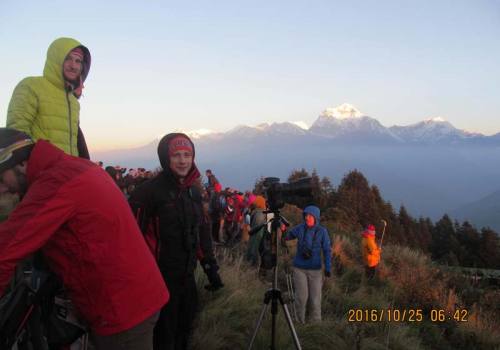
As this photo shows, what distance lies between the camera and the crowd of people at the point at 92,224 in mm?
1637

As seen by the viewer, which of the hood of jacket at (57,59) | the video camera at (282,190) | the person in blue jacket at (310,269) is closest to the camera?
the hood of jacket at (57,59)

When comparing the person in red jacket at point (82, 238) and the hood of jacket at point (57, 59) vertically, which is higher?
the hood of jacket at point (57, 59)

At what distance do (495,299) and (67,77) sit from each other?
10.7 meters

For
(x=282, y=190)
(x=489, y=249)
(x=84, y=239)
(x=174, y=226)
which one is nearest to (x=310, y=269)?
(x=282, y=190)

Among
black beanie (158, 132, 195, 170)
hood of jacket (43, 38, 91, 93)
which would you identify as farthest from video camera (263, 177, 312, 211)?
hood of jacket (43, 38, 91, 93)

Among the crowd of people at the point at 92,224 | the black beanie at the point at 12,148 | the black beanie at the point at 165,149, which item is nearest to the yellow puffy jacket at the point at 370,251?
the crowd of people at the point at 92,224

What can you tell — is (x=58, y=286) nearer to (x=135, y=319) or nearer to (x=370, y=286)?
(x=135, y=319)

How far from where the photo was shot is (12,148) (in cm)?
162

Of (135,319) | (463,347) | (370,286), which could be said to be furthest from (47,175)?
(370,286)

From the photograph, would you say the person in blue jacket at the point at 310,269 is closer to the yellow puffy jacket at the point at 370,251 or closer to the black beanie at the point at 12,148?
the yellow puffy jacket at the point at 370,251

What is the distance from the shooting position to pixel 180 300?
124 inches

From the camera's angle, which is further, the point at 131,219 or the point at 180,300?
the point at 180,300

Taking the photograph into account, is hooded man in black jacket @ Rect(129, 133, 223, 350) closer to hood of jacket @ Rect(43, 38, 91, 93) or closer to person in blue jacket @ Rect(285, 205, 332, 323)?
hood of jacket @ Rect(43, 38, 91, 93)

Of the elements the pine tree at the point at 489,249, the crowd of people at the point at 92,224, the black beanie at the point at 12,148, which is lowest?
the pine tree at the point at 489,249
